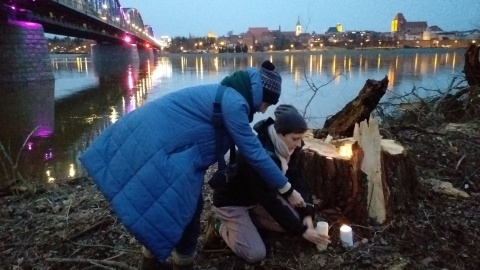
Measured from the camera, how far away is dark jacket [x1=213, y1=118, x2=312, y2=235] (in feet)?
9.54

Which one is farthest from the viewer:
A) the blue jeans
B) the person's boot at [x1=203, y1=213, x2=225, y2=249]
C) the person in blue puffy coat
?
the person's boot at [x1=203, y1=213, x2=225, y2=249]

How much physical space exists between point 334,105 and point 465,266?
10.4 metres

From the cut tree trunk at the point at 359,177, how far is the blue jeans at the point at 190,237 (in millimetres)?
1243

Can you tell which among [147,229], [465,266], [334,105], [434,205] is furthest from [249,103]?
[334,105]

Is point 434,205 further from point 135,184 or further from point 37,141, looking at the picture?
point 37,141

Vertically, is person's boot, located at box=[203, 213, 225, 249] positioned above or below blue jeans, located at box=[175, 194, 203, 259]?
below

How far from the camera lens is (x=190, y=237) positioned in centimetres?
268

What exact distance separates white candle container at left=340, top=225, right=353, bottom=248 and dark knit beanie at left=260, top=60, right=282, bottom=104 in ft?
4.10

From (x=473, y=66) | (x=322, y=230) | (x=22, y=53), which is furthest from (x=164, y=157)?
(x=22, y=53)

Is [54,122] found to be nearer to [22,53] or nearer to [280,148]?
[280,148]

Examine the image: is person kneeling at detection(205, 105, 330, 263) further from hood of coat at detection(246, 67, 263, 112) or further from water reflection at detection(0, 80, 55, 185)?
water reflection at detection(0, 80, 55, 185)

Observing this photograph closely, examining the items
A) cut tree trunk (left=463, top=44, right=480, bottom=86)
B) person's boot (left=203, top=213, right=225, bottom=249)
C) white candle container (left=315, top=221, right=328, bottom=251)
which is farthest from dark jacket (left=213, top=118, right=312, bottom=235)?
cut tree trunk (left=463, top=44, right=480, bottom=86)

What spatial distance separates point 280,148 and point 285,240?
0.79 metres

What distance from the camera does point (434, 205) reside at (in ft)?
12.7
